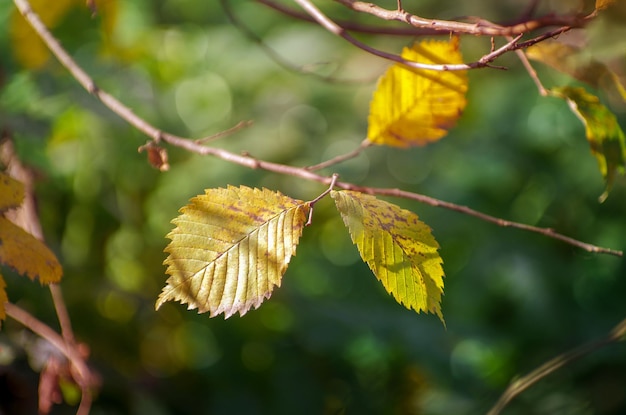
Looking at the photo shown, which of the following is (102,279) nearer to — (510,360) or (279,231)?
(510,360)

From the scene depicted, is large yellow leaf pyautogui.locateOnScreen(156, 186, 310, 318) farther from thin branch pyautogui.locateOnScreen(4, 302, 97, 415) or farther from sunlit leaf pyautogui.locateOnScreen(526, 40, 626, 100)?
thin branch pyautogui.locateOnScreen(4, 302, 97, 415)

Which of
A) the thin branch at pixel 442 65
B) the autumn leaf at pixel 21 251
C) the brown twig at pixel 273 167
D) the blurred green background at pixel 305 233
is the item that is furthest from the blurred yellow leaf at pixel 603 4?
the blurred green background at pixel 305 233

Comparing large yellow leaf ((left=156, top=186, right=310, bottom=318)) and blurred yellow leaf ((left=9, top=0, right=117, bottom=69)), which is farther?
blurred yellow leaf ((left=9, top=0, right=117, bottom=69))

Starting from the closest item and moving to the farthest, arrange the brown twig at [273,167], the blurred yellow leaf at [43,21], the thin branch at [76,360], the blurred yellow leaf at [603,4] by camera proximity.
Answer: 1. the blurred yellow leaf at [603,4]
2. the brown twig at [273,167]
3. the thin branch at [76,360]
4. the blurred yellow leaf at [43,21]

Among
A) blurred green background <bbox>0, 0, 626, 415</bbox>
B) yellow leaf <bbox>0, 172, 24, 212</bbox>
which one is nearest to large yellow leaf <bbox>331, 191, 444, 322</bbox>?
yellow leaf <bbox>0, 172, 24, 212</bbox>

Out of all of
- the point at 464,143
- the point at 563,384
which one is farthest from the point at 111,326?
the point at 464,143

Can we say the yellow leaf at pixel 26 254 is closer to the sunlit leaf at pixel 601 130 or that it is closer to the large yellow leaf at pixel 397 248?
the large yellow leaf at pixel 397 248
